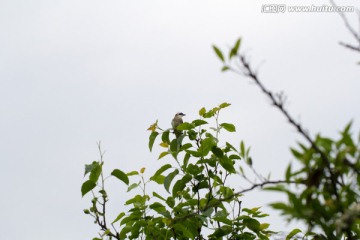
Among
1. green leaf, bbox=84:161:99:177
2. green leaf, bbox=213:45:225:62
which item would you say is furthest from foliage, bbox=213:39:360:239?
green leaf, bbox=84:161:99:177

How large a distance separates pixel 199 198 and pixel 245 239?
19.1 inches

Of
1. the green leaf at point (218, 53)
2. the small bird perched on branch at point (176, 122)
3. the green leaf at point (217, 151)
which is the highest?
the small bird perched on branch at point (176, 122)

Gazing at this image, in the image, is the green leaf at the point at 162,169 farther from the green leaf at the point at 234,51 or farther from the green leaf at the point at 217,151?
the green leaf at the point at 234,51

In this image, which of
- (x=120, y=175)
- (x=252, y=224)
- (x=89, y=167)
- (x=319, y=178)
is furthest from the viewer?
(x=252, y=224)

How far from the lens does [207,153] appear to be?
4.50 meters

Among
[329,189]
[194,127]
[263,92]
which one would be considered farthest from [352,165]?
[194,127]

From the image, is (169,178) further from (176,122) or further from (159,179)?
(176,122)

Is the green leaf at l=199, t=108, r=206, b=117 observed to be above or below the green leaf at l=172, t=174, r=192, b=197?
above

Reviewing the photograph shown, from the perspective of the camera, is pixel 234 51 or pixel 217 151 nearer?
pixel 234 51

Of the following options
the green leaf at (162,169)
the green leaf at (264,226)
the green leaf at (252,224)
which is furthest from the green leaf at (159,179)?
the green leaf at (264,226)

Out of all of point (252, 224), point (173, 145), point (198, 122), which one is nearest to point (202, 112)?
point (198, 122)

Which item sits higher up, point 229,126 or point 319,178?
point 229,126

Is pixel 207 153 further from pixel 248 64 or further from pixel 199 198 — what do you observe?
pixel 248 64

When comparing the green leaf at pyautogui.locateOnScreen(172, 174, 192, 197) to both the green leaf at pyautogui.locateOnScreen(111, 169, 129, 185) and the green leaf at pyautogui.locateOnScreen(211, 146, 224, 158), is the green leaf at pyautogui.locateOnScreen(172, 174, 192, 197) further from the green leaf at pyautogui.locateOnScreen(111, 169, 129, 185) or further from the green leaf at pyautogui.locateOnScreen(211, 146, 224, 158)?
the green leaf at pyautogui.locateOnScreen(111, 169, 129, 185)
